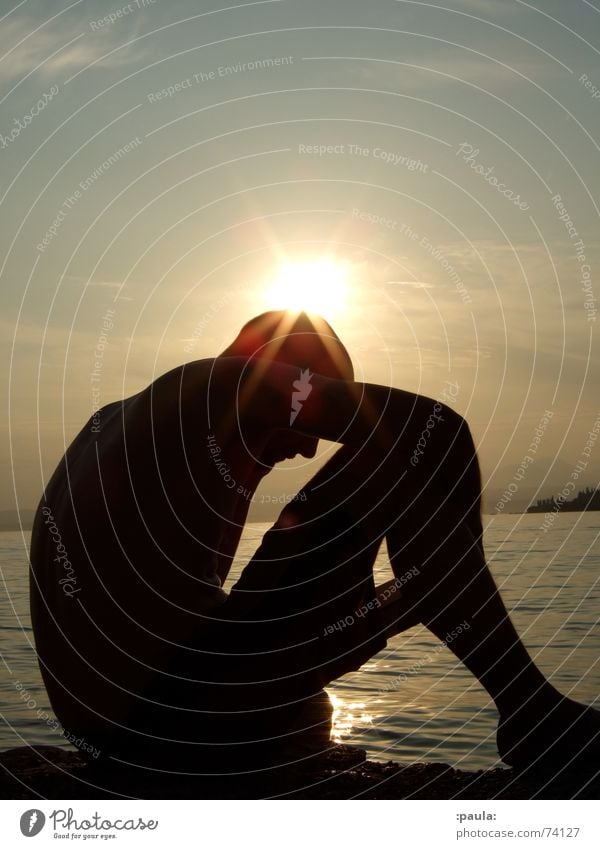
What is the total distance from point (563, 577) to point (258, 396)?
11.2 metres

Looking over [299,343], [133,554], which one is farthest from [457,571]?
[133,554]

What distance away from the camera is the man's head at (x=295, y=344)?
3662 mm

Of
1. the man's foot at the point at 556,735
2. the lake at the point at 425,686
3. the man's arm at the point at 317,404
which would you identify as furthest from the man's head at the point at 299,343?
the lake at the point at 425,686

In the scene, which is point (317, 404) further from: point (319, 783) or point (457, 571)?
point (319, 783)

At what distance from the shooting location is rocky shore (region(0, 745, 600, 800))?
3.41 metres

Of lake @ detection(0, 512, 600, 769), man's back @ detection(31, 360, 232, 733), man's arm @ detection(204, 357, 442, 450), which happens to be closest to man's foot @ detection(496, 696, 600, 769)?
man's arm @ detection(204, 357, 442, 450)

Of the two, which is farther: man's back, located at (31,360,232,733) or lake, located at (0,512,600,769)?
lake, located at (0,512,600,769)

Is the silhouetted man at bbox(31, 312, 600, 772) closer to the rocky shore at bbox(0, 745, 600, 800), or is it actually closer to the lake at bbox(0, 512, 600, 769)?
the rocky shore at bbox(0, 745, 600, 800)

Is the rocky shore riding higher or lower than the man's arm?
lower

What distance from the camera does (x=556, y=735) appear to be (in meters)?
3.28

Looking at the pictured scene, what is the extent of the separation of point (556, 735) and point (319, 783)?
3.30 ft

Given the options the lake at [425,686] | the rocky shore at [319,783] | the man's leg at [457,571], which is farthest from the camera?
the lake at [425,686]

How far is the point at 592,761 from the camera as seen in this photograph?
3.37 metres

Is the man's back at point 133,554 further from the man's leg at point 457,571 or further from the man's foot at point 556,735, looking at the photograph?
the man's foot at point 556,735
